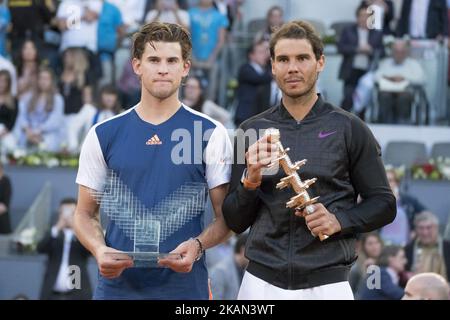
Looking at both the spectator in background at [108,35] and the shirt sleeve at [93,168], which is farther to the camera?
the spectator in background at [108,35]

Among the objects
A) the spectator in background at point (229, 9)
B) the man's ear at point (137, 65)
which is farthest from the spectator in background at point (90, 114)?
the man's ear at point (137, 65)

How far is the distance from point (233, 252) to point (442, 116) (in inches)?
179

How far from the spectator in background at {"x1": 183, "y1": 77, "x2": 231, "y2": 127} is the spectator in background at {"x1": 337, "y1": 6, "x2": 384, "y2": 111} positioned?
1.45m

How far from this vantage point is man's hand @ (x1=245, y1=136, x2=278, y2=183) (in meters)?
5.01

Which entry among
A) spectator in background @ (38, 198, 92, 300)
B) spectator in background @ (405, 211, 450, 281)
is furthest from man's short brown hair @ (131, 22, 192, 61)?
spectator in background @ (405, 211, 450, 281)

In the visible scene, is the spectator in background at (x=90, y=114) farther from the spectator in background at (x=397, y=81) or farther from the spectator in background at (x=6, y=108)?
the spectator in background at (x=397, y=81)

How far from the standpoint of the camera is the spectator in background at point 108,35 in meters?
13.7

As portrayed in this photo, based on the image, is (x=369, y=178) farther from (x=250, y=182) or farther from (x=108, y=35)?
(x=108, y=35)

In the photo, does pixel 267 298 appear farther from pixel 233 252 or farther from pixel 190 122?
pixel 233 252

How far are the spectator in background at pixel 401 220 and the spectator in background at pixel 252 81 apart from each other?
2014mm

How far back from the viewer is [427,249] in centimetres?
1117

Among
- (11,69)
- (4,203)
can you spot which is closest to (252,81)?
(11,69)

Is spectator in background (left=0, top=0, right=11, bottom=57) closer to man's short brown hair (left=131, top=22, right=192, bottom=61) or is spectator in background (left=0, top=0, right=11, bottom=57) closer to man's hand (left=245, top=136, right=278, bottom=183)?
man's short brown hair (left=131, top=22, right=192, bottom=61)

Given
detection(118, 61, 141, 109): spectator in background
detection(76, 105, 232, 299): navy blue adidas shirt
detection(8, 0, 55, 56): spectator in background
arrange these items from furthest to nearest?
1. detection(8, 0, 55, 56): spectator in background
2. detection(118, 61, 141, 109): spectator in background
3. detection(76, 105, 232, 299): navy blue adidas shirt
